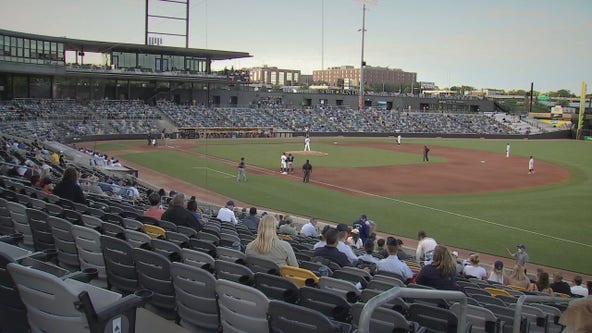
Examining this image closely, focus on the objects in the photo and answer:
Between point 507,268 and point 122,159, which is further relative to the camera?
point 122,159

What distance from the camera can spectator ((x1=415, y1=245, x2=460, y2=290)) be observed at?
7.24 metres

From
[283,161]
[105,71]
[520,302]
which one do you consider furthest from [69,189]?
[105,71]

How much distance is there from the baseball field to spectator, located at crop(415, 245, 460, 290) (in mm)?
12788

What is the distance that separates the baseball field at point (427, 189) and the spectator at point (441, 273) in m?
12.8

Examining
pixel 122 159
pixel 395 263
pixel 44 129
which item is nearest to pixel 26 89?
pixel 44 129

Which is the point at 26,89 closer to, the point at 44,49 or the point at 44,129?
the point at 44,49

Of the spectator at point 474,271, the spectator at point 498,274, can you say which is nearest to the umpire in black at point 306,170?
the spectator at point 474,271

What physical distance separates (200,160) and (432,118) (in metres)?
62.2

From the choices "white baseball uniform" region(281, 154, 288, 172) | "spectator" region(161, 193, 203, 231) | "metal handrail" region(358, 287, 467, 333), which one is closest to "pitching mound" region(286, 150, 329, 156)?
"white baseball uniform" region(281, 154, 288, 172)

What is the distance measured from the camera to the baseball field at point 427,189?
72.8ft

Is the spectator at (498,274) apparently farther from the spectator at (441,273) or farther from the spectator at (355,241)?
the spectator at (441,273)

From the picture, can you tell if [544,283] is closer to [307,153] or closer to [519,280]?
[519,280]

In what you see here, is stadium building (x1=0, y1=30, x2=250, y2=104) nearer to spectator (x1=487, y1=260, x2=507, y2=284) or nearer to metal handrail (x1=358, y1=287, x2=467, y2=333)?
spectator (x1=487, y1=260, x2=507, y2=284)

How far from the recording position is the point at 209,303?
5.32 metres
